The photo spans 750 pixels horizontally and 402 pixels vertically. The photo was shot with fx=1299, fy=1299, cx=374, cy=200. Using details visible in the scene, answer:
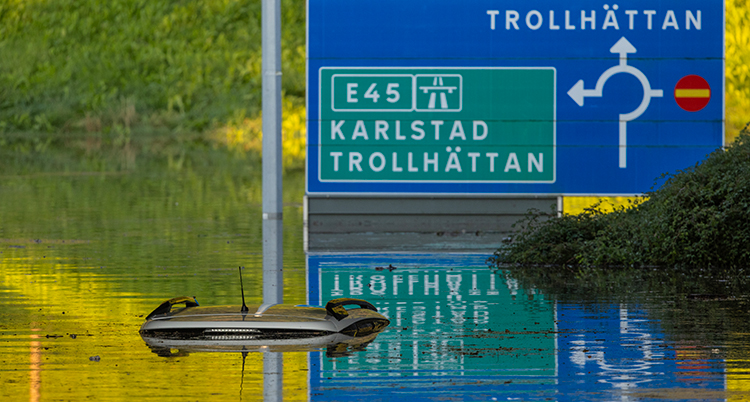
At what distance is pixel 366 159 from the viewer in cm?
1834

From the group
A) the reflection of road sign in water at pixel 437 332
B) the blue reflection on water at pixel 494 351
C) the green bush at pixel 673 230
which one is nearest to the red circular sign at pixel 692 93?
the green bush at pixel 673 230

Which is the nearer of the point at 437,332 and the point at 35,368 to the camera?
the point at 35,368

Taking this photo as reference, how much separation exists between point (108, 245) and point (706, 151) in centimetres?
842

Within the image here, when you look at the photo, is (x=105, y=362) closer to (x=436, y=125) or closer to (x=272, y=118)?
(x=436, y=125)

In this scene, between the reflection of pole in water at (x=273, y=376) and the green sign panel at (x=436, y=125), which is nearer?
the reflection of pole in water at (x=273, y=376)

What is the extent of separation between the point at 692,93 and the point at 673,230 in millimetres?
5004

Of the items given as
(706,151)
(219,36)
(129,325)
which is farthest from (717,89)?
(219,36)

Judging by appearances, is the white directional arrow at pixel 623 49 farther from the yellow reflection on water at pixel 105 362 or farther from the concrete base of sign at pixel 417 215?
the yellow reflection on water at pixel 105 362

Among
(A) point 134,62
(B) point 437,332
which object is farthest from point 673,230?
(A) point 134,62

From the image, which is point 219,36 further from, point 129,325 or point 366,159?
point 129,325

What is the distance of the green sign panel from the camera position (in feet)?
60.2

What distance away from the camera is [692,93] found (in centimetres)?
1842

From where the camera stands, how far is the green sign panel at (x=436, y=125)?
18344mm

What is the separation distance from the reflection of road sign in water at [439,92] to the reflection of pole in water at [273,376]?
9.43 meters
